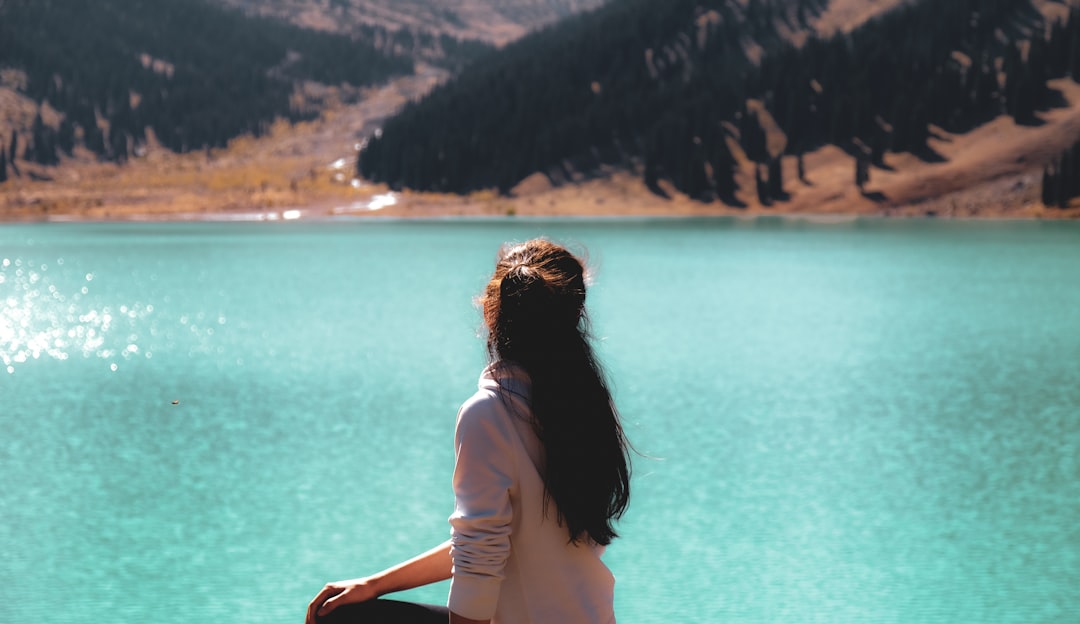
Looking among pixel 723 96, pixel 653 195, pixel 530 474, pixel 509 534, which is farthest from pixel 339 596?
pixel 723 96

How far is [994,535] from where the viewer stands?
1360cm

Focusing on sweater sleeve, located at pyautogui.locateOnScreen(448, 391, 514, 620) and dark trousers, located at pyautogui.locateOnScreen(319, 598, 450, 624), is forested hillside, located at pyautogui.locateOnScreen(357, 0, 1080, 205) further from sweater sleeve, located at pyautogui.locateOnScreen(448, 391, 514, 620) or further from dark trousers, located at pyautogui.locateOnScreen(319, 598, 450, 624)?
sweater sleeve, located at pyautogui.locateOnScreen(448, 391, 514, 620)

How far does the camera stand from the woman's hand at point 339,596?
4082 mm

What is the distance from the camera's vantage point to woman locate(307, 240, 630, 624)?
12.4ft

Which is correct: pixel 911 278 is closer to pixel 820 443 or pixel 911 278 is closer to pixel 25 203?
pixel 820 443

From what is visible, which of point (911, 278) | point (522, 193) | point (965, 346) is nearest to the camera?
point (965, 346)

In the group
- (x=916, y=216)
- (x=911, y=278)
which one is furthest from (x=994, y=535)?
(x=916, y=216)

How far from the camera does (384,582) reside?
4.14m

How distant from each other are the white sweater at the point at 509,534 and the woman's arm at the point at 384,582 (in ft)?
0.82

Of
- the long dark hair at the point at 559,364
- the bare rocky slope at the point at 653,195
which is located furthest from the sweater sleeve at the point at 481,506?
the bare rocky slope at the point at 653,195

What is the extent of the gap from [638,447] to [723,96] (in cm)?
13352

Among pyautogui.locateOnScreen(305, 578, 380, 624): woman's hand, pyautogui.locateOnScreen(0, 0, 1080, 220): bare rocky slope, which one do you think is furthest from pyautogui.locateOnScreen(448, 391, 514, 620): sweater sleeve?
pyautogui.locateOnScreen(0, 0, 1080, 220): bare rocky slope

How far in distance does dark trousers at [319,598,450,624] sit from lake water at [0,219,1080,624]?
1547 millimetres

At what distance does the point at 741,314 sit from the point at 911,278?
45.6 feet
